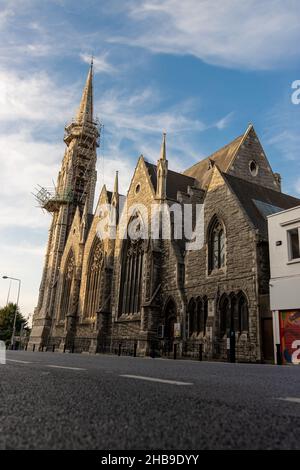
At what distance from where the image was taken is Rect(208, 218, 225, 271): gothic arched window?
64.4 feet

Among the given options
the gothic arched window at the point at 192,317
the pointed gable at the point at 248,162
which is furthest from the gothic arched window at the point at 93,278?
the gothic arched window at the point at 192,317

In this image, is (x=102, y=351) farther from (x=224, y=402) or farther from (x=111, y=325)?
(x=224, y=402)

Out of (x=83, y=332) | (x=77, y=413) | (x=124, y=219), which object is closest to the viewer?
(x=77, y=413)

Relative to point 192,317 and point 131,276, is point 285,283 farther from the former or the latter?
point 131,276

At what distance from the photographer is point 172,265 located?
22516 millimetres

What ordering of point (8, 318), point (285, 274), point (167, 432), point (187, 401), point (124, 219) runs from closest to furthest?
point (167, 432) < point (187, 401) < point (285, 274) < point (124, 219) < point (8, 318)

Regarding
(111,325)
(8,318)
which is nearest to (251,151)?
(111,325)

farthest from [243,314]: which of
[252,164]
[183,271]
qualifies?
[252,164]

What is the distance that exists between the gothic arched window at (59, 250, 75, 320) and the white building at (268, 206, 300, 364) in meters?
25.9

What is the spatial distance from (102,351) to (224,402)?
25.5m

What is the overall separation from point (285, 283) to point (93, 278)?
21.6 meters

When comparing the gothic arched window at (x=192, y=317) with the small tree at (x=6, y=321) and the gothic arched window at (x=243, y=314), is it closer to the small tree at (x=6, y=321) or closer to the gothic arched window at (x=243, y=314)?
the gothic arched window at (x=243, y=314)

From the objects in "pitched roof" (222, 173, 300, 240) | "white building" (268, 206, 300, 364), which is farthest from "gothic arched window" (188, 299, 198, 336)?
"pitched roof" (222, 173, 300, 240)

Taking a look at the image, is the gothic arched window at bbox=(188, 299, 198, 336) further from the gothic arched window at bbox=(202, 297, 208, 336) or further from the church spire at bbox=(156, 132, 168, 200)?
the church spire at bbox=(156, 132, 168, 200)
